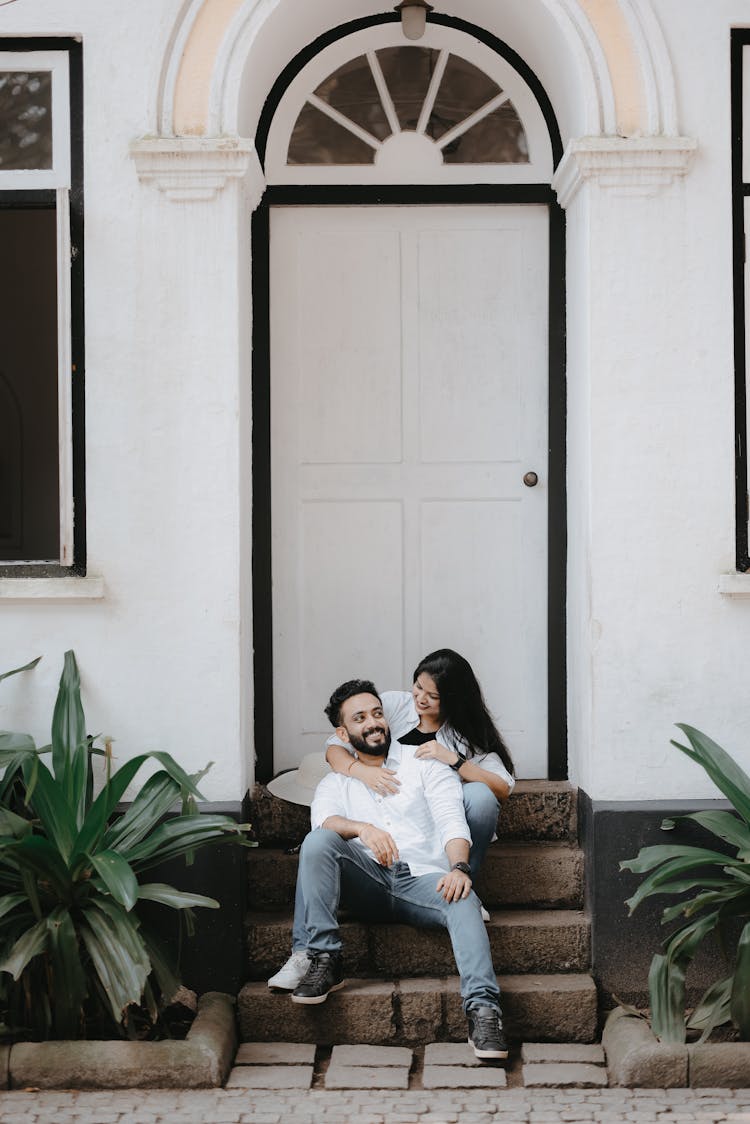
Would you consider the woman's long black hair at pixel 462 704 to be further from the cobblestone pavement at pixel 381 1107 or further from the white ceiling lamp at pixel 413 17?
the white ceiling lamp at pixel 413 17

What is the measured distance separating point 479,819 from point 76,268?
2.52 m

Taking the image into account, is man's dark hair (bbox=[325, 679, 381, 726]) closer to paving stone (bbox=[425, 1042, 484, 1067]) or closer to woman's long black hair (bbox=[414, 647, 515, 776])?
woman's long black hair (bbox=[414, 647, 515, 776])

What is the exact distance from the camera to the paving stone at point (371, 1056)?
4168mm

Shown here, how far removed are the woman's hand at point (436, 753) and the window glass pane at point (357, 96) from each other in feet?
8.37

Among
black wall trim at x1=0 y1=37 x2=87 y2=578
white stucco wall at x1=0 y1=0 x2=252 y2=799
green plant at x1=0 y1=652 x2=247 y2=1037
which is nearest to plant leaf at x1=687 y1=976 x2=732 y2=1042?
green plant at x1=0 y1=652 x2=247 y2=1037

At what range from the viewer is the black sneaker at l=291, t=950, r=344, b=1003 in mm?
4211

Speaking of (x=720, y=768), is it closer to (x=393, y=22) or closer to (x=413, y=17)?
(x=413, y=17)

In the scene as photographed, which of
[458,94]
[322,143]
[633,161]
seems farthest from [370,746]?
[458,94]

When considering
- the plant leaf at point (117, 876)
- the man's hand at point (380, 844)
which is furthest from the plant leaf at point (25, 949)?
the man's hand at point (380, 844)

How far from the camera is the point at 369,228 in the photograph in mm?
5250

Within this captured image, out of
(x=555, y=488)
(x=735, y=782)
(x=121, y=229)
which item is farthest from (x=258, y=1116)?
(x=121, y=229)

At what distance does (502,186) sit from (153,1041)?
3566mm

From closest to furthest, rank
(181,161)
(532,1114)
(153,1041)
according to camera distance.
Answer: (532,1114), (153,1041), (181,161)

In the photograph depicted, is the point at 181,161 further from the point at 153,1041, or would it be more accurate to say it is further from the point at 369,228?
the point at 153,1041
